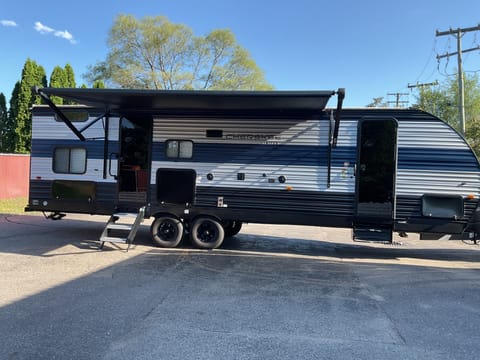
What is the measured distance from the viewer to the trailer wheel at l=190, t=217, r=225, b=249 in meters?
7.98

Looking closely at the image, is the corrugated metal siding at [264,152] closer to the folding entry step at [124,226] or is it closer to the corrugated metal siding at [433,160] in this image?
the folding entry step at [124,226]

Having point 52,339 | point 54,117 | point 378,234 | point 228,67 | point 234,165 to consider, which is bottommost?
point 52,339

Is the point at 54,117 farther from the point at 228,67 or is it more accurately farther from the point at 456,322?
the point at 228,67

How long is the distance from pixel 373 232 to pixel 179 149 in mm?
4337

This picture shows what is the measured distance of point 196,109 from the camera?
25.9 feet

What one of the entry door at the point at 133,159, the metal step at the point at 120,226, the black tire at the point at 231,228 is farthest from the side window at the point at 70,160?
the black tire at the point at 231,228

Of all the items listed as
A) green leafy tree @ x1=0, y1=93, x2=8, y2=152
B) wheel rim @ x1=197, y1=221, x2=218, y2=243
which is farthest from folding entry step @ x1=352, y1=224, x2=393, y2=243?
green leafy tree @ x1=0, y1=93, x2=8, y2=152

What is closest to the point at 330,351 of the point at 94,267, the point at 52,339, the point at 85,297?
the point at 52,339

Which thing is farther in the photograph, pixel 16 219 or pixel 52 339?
pixel 16 219

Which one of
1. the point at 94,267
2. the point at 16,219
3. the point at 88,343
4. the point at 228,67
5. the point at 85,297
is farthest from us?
the point at 228,67

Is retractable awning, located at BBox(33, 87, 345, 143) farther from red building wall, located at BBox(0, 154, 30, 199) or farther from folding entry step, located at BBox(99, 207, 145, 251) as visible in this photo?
red building wall, located at BBox(0, 154, 30, 199)

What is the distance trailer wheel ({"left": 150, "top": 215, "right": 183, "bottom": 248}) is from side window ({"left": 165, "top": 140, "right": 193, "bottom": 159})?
1.34 metres

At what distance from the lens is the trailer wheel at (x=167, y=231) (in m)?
8.10

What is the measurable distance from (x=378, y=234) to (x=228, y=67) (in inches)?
996
